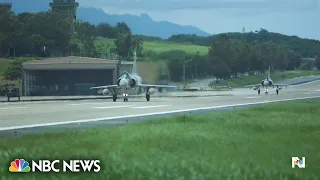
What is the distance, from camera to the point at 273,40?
4544cm

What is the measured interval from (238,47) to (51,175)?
42.4 m

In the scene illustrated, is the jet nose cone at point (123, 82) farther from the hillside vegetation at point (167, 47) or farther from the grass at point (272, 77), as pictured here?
the grass at point (272, 77)

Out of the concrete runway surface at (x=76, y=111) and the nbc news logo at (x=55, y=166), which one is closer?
the nbc news logo at (x=55, y=166)

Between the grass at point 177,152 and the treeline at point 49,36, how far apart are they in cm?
2389

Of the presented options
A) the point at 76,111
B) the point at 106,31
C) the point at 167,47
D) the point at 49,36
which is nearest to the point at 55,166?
the point at 76,111

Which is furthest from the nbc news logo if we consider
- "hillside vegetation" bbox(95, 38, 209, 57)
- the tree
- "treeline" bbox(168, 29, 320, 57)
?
the tree

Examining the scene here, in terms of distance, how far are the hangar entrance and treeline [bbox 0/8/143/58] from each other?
193cm

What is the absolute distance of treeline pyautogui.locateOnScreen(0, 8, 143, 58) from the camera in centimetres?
3916

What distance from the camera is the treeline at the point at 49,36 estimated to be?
39156 mm

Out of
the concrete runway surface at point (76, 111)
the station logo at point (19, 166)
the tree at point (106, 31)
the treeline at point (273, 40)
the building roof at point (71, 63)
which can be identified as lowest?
the concrete runway surface at point (76, 111)

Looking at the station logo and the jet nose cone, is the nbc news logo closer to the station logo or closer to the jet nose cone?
the station logo

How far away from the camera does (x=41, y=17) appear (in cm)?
4431

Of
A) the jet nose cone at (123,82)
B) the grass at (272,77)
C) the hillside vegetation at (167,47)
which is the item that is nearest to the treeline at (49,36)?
the hillside vegetation at (167,47)

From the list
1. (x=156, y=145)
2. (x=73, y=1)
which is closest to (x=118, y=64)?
(x=73, y=1)
